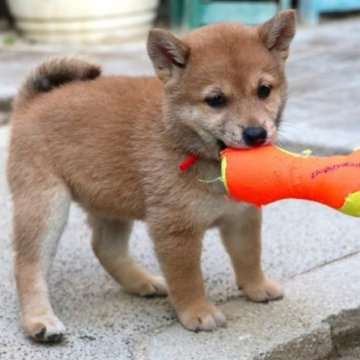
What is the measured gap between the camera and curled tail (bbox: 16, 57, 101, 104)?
A: 362 centimetres

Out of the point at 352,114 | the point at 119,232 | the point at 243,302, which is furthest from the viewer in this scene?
the point at 352,114

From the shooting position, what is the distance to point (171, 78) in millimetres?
3160

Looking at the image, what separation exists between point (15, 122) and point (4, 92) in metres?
3.17

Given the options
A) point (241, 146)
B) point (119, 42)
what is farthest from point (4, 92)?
point (241, 146)

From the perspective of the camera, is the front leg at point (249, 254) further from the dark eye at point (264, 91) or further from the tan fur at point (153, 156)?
the dark eye at point (264, 91)

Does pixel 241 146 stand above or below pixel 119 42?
above

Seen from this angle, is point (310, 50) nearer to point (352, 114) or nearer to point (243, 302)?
point (352, 114)

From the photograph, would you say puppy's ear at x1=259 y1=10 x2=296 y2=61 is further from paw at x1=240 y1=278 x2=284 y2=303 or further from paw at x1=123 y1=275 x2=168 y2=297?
paw at x1=123 y1=275 x2=168 y2=297

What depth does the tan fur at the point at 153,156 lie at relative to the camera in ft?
10.0

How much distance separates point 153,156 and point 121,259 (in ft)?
1.84

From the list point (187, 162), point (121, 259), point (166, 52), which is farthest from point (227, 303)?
point (166, 52)

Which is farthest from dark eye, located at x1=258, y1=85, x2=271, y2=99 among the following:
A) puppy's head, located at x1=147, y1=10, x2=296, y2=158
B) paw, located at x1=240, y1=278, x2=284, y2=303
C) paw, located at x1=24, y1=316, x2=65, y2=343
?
paw, located at x1=24, y1=316, x2=65, y2=343

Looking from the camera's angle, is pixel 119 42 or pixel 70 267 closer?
pixel 70 267

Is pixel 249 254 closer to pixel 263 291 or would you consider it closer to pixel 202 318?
pixel 263 291
